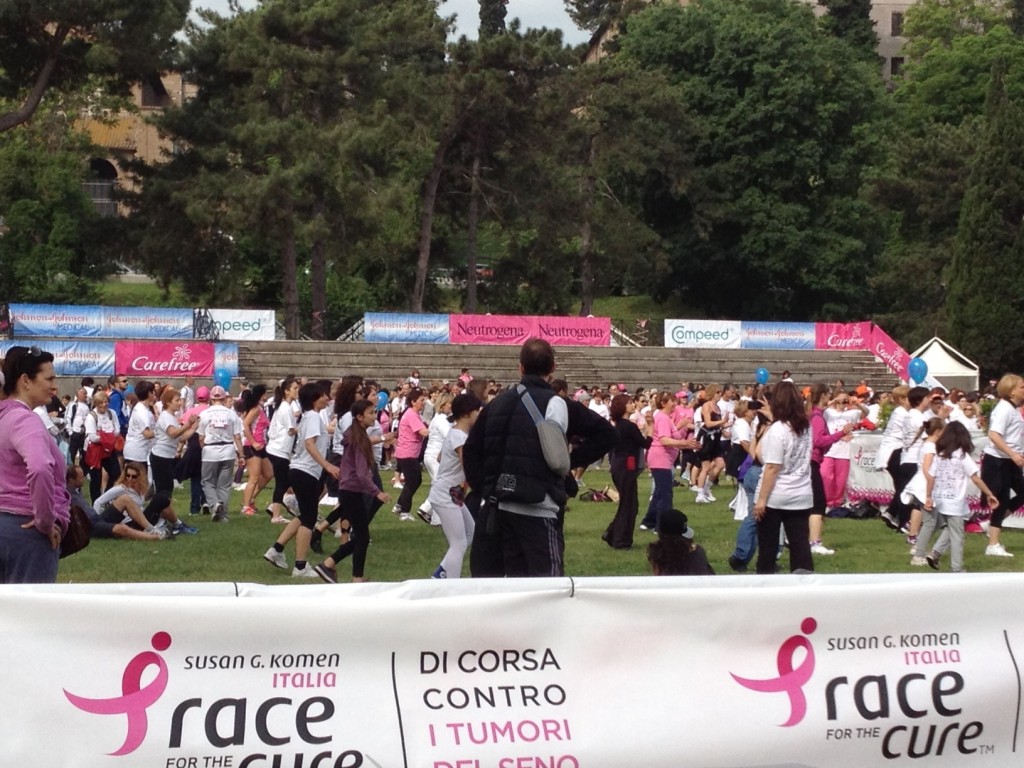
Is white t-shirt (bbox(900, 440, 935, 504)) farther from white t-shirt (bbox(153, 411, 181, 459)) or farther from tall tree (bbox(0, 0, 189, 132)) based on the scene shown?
tall tree (bbox(0, 0, 189, 132))

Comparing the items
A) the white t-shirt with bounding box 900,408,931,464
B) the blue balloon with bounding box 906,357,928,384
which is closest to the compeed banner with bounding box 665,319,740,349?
the blue balloon with bounding box 906,357,928,384

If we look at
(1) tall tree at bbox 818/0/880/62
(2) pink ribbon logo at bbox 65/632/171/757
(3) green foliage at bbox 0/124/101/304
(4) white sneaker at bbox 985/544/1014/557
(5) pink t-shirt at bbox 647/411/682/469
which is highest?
(1) tall tree at bbox 818/0/880/62

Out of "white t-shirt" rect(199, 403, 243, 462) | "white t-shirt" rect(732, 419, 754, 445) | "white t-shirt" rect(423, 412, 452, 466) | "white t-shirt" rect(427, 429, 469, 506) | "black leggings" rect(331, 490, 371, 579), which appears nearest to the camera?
"white t-shirt" rect(427, 429, 469, 506)

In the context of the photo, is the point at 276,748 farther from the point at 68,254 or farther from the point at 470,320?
the point at 68,254

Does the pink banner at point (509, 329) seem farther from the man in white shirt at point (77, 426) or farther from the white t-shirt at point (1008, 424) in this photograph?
the white t-shirt at point (1008, 424)

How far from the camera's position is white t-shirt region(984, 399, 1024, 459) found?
1455 centimetres

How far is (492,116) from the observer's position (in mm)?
53156

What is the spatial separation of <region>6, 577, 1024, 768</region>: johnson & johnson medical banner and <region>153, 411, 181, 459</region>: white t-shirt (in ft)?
37.3

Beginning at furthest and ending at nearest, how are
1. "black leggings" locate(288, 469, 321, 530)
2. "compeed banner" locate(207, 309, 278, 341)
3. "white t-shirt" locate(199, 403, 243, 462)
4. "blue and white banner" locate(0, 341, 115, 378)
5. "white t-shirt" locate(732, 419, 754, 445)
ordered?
1. "compeed banner" locate(207, 309, 278, 341)
2. "blue and white banner" locate(0, 341, 115, 378)
3. "white t-shirt" locate(732, 419, 754, 445)
4. "white t-shirt" locate(199, 403, 243, 462)
5. "black leggings" locate(288, 469, 321, 530)

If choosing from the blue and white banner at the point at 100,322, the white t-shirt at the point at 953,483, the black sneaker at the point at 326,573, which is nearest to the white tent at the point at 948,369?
Result: the blue and white banner at the point at 100,322

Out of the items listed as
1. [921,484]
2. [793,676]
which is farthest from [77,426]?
[793,676]

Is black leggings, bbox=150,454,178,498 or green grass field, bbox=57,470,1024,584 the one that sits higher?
black leggings, bbox=150,454,178,498

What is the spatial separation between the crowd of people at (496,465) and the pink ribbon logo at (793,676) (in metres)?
2.23

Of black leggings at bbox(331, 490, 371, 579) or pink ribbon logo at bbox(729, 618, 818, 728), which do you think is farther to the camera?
black leggings at bbox(331, 490, 371, 579)
